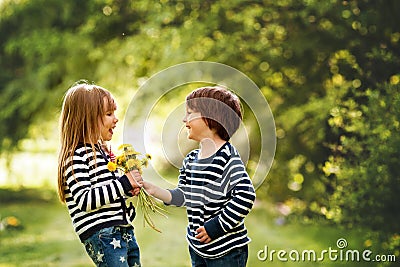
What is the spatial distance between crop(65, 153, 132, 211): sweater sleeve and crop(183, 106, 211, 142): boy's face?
0.26 m

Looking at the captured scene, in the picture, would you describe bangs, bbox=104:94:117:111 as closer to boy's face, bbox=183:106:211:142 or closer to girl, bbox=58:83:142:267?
girl, bbox=58:83:142:267

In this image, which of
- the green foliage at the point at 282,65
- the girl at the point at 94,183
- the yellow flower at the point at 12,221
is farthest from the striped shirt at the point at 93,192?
the yellow flower at the point at 12,221

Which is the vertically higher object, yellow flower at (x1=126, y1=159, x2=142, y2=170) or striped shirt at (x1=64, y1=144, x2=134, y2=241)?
yellow flower at (x1=126, y1=159, x2=142, y2=170)

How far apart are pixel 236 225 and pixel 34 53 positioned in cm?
322

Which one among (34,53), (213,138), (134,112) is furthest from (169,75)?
(213,138)

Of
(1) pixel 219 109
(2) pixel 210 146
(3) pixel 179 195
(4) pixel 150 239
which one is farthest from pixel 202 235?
(4) pixel 150 239

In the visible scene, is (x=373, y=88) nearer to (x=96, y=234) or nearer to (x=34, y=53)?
(x=34, y=53)

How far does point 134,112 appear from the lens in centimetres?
420

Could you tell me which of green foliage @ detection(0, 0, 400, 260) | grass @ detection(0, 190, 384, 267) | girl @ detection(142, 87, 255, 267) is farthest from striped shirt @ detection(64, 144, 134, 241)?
green foliage @ detection(0, 0, 400, 260)

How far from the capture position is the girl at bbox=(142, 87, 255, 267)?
2.08 m

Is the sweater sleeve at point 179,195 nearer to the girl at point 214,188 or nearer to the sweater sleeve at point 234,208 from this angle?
the girl at point 214,188

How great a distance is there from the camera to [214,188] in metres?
2.10

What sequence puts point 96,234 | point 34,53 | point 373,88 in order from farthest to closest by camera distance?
point 34,53 < point 373,88 < point 96,234

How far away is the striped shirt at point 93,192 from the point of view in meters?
2.03
